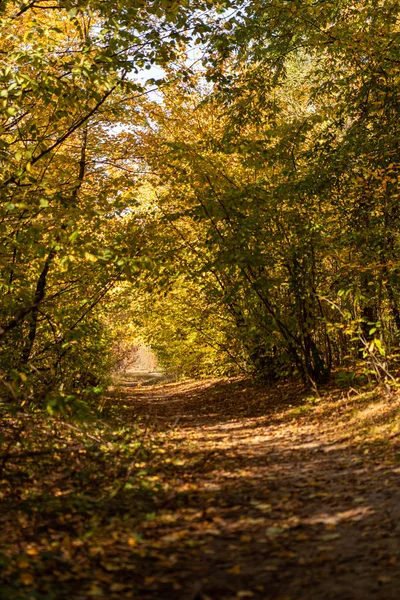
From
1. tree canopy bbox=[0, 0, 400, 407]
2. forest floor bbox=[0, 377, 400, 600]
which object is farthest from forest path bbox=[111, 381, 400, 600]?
tree canopy bbox=[0, 0, 400, 407]

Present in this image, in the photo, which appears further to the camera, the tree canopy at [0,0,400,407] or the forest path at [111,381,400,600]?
the tree canopy at [0,0,400,407]

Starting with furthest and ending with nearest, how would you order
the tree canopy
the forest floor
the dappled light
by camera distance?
the tree canopy
the dappled light
the forest floor

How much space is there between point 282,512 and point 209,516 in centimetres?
60

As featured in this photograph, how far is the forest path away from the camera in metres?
3.21

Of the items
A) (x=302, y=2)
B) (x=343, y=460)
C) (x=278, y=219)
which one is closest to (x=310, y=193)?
(x=278, y=219)

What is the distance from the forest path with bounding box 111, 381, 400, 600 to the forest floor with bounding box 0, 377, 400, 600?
0.01 m

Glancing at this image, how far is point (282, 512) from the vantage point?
14.5 ft

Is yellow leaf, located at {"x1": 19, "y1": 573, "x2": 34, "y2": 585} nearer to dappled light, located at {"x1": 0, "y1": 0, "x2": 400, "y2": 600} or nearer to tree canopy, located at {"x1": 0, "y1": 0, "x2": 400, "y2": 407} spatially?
dappled light, located at {"x1": 0, "y1": 0, "x2": 400, "y2": 600}

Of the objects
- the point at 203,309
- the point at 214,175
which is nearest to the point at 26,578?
the point at 214,175

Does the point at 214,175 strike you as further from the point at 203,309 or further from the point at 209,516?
the point at 209,516

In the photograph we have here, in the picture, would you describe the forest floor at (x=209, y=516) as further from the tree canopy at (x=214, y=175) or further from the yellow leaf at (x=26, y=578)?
the tree canopy at (x=214, y=175)

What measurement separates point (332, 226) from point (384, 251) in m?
1.82

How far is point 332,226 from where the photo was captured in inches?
422

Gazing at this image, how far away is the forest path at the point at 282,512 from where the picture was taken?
3.21 metres
